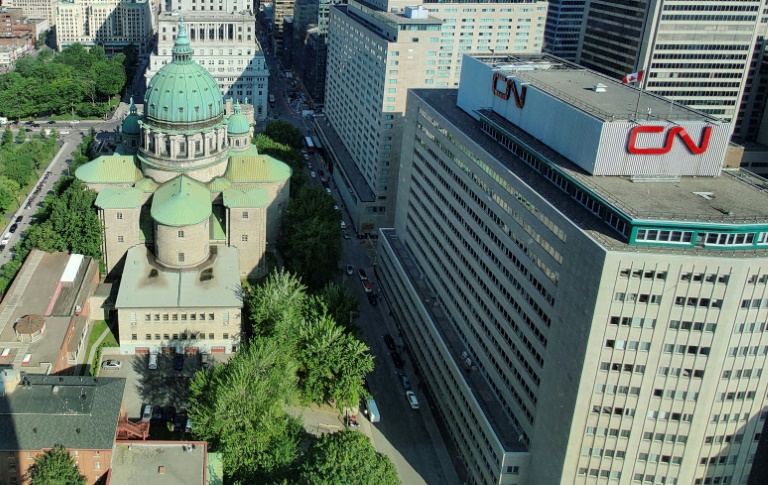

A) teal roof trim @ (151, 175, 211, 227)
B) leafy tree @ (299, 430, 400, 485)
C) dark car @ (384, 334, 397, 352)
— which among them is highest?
teal roof trim @ (151, 175, 211, 227)

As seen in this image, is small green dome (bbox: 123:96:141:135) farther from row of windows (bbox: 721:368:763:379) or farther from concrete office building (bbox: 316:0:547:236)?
row of windows (bbox: 721:368:763:379)

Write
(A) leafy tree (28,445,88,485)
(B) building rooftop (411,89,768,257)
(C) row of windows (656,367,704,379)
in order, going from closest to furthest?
(B) building rooftop (411,89,768,257), (C) row of windows (656,367,704,379), (A) leafy tree (28,445,88,485)

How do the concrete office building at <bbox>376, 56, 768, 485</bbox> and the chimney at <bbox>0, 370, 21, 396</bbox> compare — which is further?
the chimney at <bbox>0, 370, 21, 396</bbox>

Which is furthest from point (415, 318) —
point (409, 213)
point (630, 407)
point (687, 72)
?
point (687, 72)

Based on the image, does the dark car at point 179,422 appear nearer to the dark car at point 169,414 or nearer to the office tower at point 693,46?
the dark car at point 169,414

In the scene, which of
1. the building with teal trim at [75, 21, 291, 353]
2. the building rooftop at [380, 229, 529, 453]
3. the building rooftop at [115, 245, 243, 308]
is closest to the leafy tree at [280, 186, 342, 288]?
the building with teal trim at [75, 21, 291, 353]

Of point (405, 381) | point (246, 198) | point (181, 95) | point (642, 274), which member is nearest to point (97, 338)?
point (246, 198)

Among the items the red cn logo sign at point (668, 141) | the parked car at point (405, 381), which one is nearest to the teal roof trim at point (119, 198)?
the parked car at point (405, 381)
